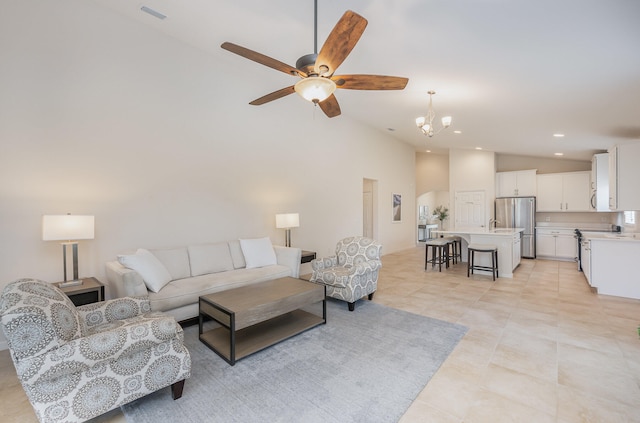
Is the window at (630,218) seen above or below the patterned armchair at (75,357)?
above

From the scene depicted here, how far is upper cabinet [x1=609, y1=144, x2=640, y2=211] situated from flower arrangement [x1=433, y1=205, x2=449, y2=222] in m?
6.96

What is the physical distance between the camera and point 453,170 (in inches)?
337

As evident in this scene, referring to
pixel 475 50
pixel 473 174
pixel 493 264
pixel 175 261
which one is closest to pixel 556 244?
pixel 473 174

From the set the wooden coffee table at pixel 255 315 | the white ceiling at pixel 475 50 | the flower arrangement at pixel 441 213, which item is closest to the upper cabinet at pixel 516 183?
the white ceiling at pixel 475 50

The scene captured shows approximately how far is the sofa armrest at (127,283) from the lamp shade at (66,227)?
0.47m

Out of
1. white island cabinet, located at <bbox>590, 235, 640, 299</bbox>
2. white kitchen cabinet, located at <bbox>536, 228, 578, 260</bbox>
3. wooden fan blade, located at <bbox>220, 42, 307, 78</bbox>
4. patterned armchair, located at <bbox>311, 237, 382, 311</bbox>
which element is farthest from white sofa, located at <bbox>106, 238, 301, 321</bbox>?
white kitchen cabinet, located at <bbox>536, 228, 578, 260</bbox>

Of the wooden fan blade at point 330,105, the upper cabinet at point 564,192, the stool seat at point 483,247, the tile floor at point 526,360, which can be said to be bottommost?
the tile floor at point 526,360

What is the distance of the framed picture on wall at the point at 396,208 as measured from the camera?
8719 mm

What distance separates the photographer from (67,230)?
2.78 metres

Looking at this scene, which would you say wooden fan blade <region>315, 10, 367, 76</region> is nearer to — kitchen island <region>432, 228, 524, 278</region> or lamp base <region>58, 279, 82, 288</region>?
lamp base <region>58, 279, 82, 288</region>

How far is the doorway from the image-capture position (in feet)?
26.5

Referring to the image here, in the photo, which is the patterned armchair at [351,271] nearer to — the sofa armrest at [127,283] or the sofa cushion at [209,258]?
the sofa cushion at [209,258]

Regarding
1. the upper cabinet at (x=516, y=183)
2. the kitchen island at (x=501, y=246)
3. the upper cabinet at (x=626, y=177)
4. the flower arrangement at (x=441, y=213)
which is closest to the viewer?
the upper cabinet at (x=626, y=177)

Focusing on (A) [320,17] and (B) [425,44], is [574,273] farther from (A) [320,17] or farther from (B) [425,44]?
(A) [320,17]
